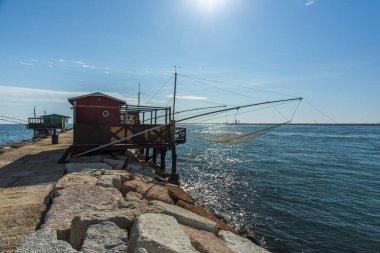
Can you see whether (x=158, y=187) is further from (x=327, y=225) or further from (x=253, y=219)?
(x=327, y=225)

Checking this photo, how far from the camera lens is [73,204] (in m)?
6.90

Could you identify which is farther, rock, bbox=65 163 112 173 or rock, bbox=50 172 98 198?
rock, bbox=65 163 112 173

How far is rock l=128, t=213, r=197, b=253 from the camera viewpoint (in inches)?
192

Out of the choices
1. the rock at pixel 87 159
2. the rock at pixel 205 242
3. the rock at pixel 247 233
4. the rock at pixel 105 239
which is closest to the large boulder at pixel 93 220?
the rock at pixel 105 239

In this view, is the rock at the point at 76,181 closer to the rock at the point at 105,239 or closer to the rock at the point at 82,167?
the rock at the point at 82,167

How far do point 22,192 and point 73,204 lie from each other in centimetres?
322

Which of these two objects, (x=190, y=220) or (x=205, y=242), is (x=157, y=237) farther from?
(x=190, y=220)

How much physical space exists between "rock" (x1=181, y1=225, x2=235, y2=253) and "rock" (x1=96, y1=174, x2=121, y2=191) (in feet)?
10.6

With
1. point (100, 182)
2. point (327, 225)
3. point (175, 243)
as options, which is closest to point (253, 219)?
point (327, 225)

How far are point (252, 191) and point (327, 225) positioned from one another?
5733 mm

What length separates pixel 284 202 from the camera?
15594 mm

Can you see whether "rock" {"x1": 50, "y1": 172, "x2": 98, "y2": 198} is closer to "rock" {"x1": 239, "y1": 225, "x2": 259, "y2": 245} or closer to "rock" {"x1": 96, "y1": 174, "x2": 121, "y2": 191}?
"rock" {"x1": 96, "y1": 174, "x2": 121, "y2": 191}

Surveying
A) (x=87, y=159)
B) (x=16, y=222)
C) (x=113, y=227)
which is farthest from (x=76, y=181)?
(x=87, y=159)

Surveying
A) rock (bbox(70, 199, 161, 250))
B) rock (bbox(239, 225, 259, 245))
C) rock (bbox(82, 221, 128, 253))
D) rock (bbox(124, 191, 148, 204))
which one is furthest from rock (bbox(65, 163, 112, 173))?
rock (bbox(239, 225, 259, 245))
